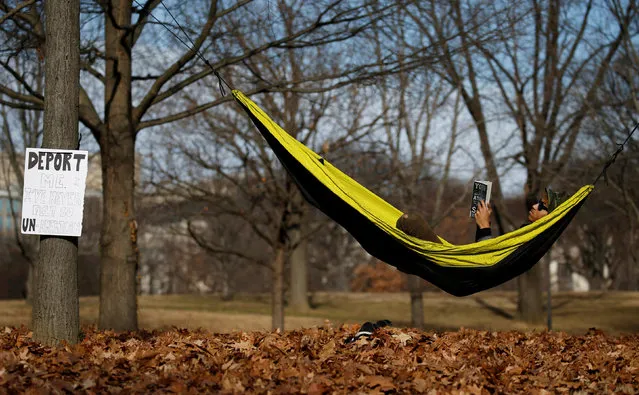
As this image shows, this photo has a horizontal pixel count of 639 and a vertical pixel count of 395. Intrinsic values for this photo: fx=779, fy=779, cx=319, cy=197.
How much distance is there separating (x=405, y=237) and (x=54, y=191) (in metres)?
3.25

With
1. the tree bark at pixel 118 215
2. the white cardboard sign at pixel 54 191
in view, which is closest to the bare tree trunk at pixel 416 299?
the tree bark at pixel 118 215

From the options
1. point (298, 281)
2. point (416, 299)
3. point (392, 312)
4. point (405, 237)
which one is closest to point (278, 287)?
point (416, 299)

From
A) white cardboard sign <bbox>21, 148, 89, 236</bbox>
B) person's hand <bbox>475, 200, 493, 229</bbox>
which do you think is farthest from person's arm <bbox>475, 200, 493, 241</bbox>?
white cardboard sign <bbox>21, 148, 89, 236</bbox>

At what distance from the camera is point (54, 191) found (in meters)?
6.97

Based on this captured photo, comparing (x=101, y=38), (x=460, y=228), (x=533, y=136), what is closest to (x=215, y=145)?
(x=101, y=38)

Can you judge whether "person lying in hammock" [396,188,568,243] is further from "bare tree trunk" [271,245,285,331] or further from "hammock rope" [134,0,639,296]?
"bare tree trunk" [271,245,285,331]

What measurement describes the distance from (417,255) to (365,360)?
1710 mm

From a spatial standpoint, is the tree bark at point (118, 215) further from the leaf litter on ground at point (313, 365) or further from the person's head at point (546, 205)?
the person's head at point (546, 205)

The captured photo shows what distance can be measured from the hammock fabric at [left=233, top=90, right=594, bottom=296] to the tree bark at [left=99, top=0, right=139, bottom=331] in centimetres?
329

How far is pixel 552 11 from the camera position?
21781 millimetres

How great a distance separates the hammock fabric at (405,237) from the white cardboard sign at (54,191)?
1.83 metres

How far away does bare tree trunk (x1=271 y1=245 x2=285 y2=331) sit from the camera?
1947cm

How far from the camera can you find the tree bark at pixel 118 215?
10.4 m

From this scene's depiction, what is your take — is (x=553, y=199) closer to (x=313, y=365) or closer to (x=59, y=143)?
(x=313, y=365)
